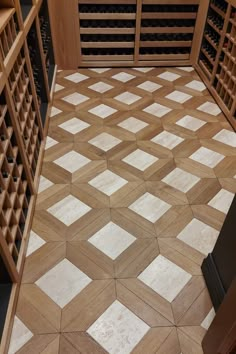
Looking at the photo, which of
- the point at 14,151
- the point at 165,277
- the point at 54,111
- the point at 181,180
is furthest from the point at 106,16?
the point at 165,277

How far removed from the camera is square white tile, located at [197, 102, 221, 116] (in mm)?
3004

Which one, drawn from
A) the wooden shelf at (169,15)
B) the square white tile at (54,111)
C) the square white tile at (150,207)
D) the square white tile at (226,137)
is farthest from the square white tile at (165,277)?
the wooden shelf at (169,15)

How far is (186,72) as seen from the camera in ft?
12.1

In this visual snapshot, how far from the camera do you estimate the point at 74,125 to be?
9.12 ft

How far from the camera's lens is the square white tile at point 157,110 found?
2.95m

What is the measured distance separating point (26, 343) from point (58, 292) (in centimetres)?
28

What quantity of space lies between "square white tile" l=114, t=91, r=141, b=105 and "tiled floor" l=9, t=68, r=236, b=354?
0.05 feet

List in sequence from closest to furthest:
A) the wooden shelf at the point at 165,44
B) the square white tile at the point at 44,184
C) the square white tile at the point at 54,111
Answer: the square white tile at the point at 44,184
the square white tile at the point at 54,111
the wooden shelf at the point at 165,44

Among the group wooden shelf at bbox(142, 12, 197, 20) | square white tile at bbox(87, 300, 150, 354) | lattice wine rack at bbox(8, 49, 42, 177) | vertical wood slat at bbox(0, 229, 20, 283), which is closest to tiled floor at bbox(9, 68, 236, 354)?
square white tile at bbox(87, 300, 150, 354)

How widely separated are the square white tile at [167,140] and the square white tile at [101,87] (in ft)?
3.26

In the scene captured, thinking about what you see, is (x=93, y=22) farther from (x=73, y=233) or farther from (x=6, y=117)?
(x=73, y=233)

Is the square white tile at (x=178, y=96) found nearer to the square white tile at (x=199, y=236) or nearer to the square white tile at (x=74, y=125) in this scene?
the square white tile at (x=74, y=125)

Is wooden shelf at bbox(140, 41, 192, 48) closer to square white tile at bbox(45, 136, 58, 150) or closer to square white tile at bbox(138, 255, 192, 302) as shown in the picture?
square white tile at bbox(45, 136, 58, 150)

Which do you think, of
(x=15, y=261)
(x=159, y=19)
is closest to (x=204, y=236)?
(x=15, y=261)
